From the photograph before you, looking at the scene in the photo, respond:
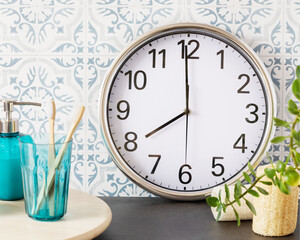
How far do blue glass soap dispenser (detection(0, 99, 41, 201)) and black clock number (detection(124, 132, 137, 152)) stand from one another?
0.81ft

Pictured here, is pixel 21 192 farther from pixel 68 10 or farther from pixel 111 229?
pixel 68 10

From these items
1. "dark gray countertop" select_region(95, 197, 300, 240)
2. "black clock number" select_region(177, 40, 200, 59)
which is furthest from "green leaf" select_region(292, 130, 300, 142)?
"black clock number" select_region(177, 40, 200, 59)

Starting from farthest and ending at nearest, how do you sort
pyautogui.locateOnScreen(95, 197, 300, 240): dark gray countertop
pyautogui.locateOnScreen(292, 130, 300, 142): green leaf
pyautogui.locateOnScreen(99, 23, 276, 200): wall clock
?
pyautogui.locateOnScreen(99, 23, 276, 200): wall clock, pyautogui.locateOnScreen(95, 197, 300, 240): dark gray countertop, pyautogui.locateOnScreen(292, 130, 300, 142): green leaf

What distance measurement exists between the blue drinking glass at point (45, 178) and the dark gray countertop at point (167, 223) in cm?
11

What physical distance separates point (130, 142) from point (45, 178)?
268 millimetres

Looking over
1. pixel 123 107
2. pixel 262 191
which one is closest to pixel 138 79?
pixel 123 107

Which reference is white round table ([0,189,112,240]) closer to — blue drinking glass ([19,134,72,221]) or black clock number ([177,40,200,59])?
blue drinking glass ([19,134,72,221])

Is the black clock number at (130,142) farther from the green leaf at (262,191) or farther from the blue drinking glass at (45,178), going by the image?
the green leaf at (262,191)

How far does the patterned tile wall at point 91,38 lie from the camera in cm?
106

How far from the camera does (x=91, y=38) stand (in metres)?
1.07

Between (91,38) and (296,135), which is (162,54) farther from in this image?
(296,135)

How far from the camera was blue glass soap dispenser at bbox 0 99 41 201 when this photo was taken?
921 millimetres

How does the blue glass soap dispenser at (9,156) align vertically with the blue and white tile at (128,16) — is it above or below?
below

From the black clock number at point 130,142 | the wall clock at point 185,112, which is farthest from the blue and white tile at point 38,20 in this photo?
the black clock number at point 130,142
